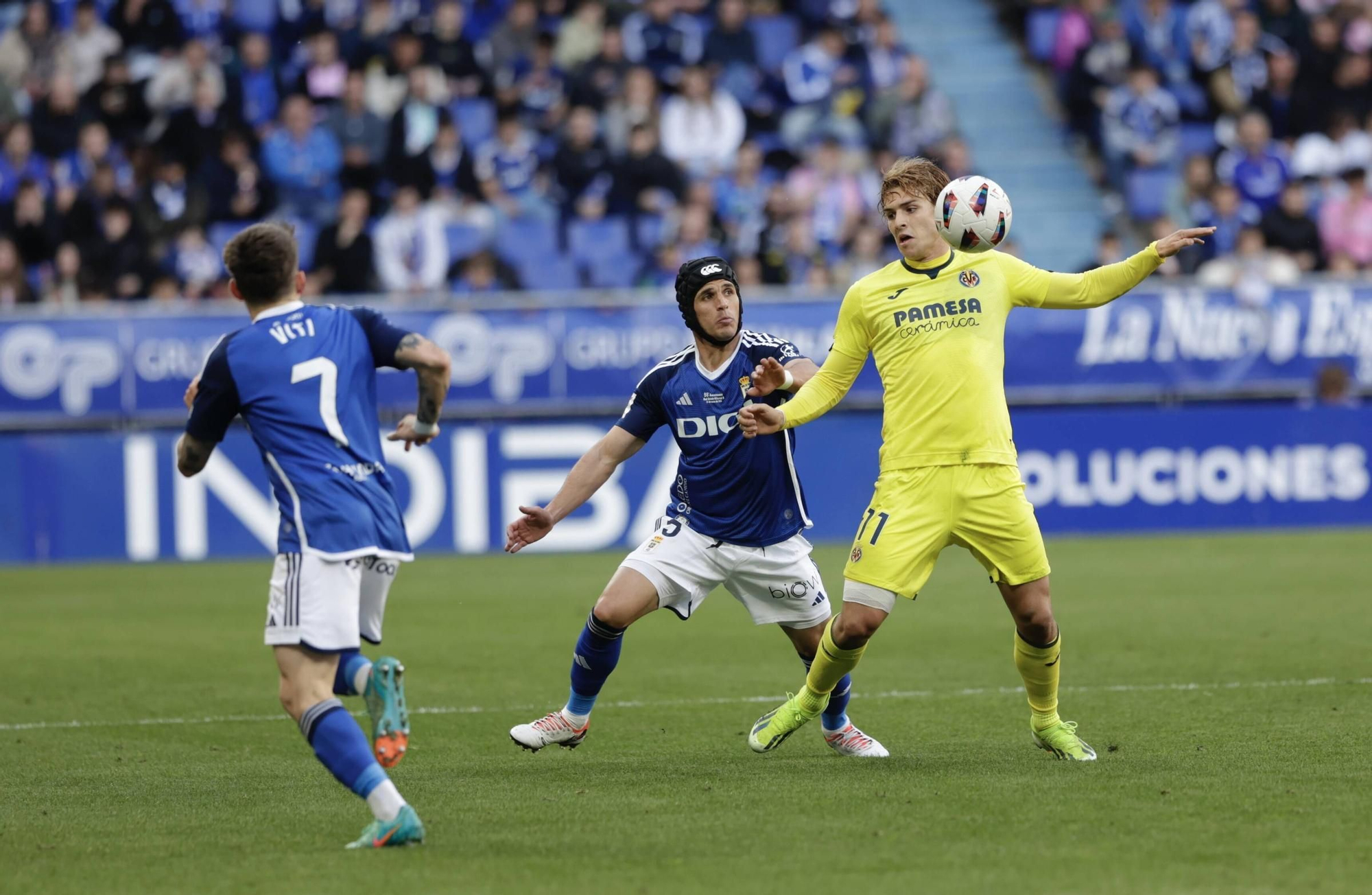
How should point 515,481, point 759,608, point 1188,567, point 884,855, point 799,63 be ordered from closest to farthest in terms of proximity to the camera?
point 884,855, point 759,608, point 1188,567, point 515,481, point 799,63

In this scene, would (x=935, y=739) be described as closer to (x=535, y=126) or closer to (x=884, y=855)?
(x=884, y=855)

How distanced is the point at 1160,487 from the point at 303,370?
13603mm

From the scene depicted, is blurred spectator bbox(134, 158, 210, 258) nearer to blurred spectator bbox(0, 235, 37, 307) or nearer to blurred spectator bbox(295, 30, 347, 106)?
blurred spectator bbox(0, 235, 37, 307)

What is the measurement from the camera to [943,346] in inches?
282

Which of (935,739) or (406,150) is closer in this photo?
(935,739)

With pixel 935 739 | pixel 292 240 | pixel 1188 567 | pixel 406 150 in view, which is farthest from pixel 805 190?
pixel 292 240

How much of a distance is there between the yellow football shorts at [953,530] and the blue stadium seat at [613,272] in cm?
1249

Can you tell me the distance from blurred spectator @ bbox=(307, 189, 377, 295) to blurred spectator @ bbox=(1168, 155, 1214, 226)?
29.6 ft

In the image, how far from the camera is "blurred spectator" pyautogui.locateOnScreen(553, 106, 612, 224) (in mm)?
20234

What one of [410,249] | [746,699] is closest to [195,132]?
[410,249]

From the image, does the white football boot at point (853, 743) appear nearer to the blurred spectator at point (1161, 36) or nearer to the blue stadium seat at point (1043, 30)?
the blurred spectator at point (1161, 36)

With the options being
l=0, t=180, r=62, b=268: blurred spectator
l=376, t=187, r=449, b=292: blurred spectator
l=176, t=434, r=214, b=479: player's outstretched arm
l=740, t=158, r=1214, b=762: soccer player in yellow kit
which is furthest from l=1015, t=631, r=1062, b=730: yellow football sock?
l=0, t=180, r=62, b=268: blurred spectator

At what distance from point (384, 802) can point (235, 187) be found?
585 inches

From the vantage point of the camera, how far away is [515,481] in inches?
682
